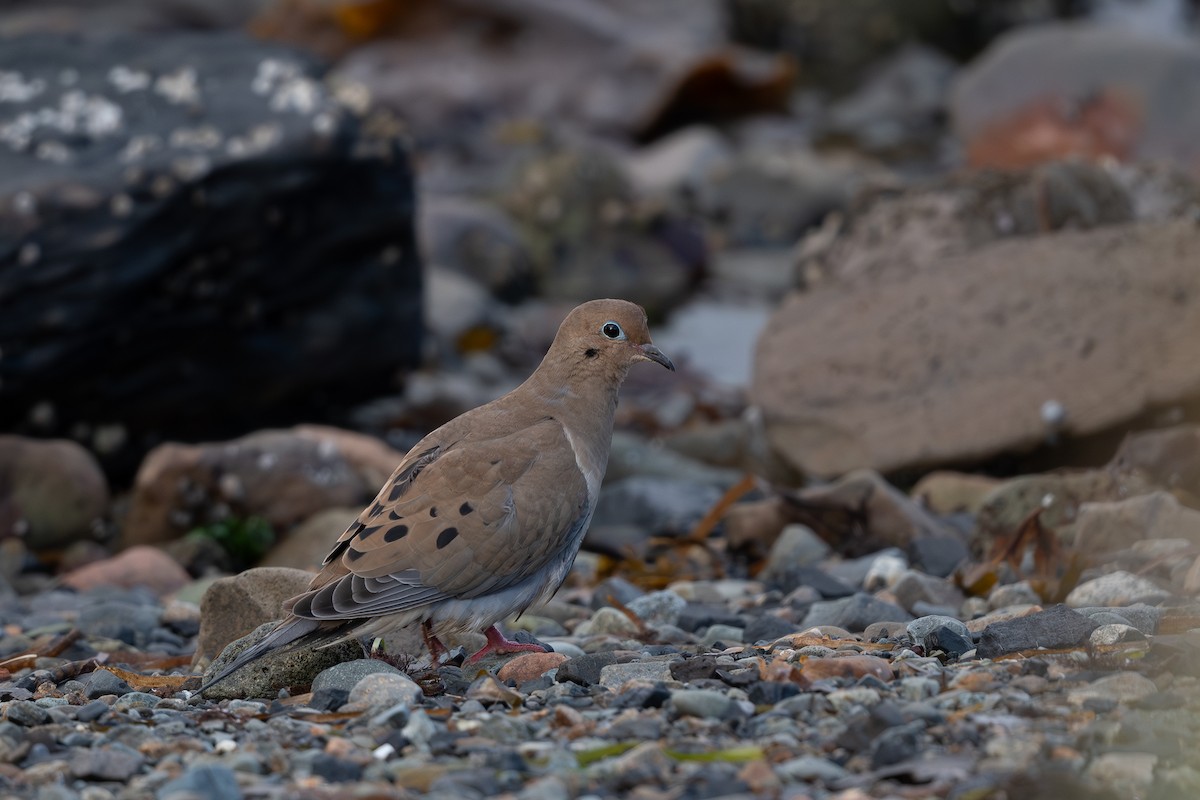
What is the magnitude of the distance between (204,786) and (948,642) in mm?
2284

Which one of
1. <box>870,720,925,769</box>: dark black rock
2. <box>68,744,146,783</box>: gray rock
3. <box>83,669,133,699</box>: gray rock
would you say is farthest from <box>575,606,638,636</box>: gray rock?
<box>68,744,146,783</box>: gray rock

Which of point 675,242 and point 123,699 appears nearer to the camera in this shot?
point 123,699

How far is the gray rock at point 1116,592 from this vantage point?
544 cm

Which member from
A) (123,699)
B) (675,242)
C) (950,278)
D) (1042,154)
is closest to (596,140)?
(675,242)

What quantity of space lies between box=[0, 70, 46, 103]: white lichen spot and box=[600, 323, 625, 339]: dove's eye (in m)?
5.42

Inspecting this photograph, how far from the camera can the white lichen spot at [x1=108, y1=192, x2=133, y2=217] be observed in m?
8.75

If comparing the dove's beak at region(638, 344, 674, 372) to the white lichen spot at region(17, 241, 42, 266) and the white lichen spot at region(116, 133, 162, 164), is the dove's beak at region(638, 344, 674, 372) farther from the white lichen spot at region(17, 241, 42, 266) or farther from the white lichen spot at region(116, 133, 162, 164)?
the white lichen spot at region(116, 133, 162, 164)

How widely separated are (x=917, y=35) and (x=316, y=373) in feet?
43.8

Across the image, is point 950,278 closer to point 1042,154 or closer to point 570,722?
point 570,722

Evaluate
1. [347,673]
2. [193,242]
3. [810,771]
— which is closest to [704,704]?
[810,771]

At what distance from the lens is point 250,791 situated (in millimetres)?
3662

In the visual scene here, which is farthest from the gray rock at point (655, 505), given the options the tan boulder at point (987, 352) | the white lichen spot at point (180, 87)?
the white lichen spot at point (180, 87)

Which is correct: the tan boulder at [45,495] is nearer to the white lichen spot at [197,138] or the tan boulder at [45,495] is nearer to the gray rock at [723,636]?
the white lichen spot at [197,138]

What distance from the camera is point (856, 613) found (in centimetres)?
554
